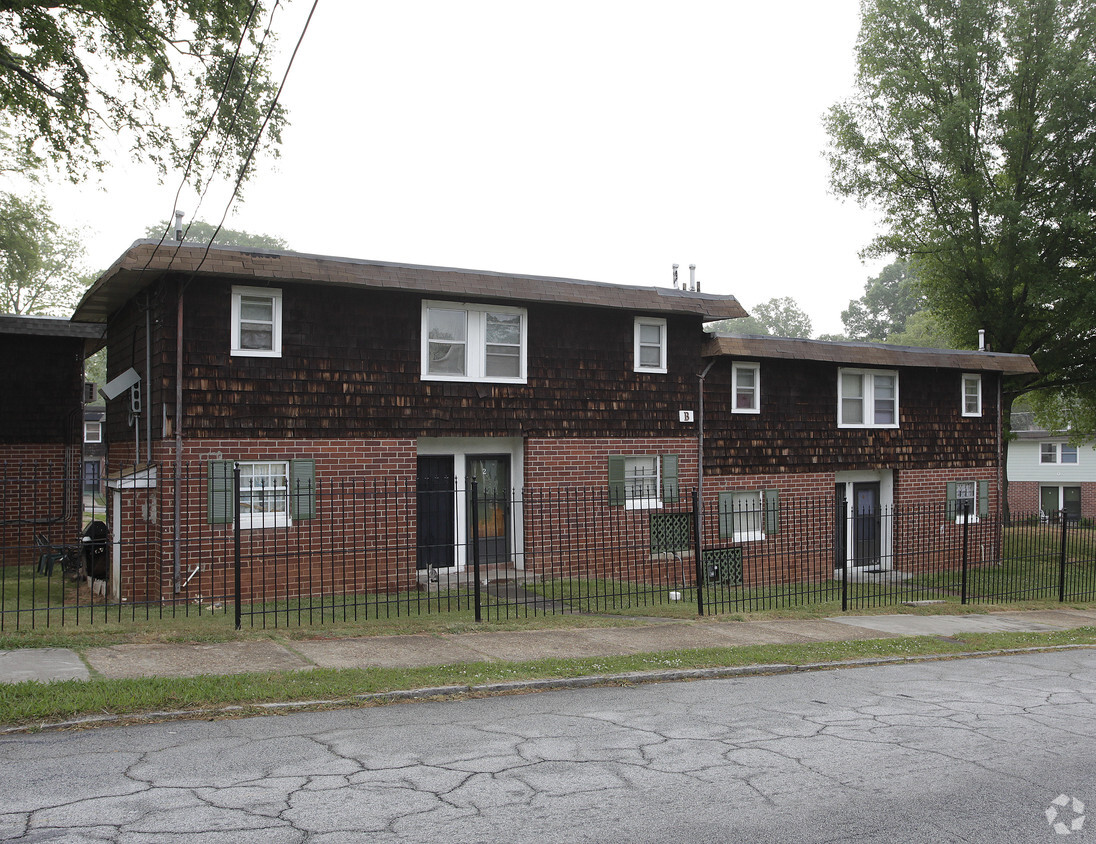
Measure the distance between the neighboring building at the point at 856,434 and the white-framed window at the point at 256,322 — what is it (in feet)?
30.9

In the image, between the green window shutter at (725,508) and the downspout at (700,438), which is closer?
the downspout at (700,438)

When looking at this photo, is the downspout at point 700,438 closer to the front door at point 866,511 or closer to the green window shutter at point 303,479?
the front door at point 866,511

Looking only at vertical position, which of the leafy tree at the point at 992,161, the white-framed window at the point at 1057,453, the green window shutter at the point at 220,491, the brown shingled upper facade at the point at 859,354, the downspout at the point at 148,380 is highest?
the leafy tree at the point at 992,161

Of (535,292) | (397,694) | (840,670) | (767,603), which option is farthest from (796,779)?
(535,292)

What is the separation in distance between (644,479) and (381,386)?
593 centimetres

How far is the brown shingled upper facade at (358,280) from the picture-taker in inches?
551

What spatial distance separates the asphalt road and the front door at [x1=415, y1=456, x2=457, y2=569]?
28.2 feet

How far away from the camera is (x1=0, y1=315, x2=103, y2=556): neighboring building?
19.4 meters

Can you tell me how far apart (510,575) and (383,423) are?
3.86 m

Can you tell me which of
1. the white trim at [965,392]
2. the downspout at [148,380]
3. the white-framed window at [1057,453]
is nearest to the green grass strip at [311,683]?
the downspout at [148,380]

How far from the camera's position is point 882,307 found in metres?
99.1

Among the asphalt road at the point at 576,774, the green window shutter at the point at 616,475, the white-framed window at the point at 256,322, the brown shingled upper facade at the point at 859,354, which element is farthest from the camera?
the brown shingled upper facade at the point at 859,354

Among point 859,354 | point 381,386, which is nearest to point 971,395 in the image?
point 859,354

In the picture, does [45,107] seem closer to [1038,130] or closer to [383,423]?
[383,423]
